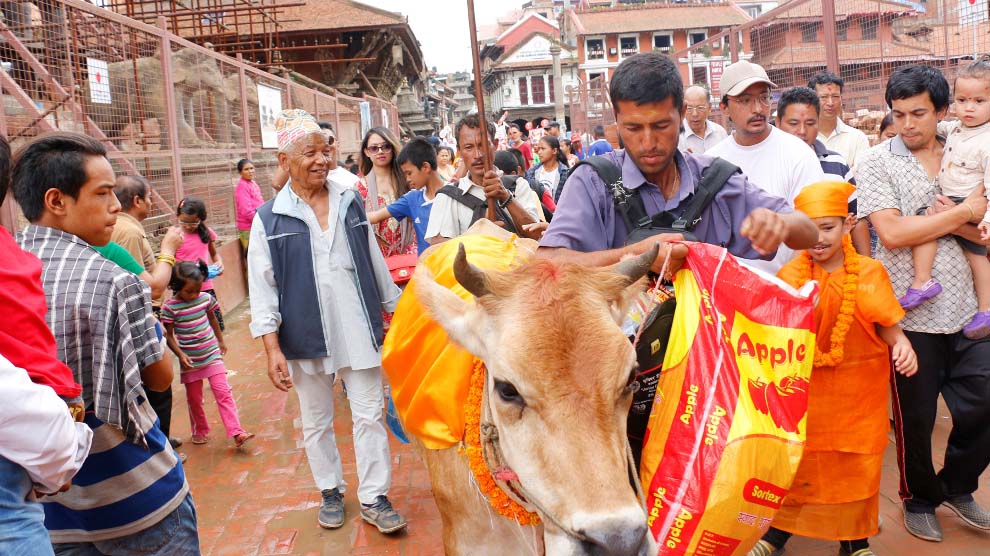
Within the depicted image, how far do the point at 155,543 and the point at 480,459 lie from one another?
123 cm

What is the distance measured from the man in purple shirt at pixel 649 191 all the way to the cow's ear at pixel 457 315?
436 mm

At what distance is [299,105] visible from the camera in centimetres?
1622

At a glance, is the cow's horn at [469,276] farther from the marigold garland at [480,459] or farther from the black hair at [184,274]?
the black hair at [184,274]

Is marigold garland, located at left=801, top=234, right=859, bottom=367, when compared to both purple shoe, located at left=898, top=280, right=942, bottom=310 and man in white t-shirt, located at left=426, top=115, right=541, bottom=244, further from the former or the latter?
man in white t-shirt, located at left=426, top=115, right=541, bottom=244

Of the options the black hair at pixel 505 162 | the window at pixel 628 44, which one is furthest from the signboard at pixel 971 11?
the window at pixel 628 44

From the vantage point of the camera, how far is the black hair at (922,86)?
3969 millimetres

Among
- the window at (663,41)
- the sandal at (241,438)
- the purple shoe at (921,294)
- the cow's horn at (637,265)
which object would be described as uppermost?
the window at (663,41)

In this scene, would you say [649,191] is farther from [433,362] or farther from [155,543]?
[155,543]

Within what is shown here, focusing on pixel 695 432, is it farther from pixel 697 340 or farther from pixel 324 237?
pixel 324 237

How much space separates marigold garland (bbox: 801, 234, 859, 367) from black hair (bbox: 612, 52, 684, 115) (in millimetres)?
1237

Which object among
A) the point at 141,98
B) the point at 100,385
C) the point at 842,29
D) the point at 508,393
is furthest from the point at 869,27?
the point at 141,98

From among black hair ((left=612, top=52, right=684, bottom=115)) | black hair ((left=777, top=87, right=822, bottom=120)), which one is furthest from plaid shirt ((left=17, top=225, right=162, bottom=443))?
black hair ((left=777, top=87, right=822, bottom=120))

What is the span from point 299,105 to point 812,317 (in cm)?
1495

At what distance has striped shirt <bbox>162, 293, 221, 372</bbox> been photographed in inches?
231
